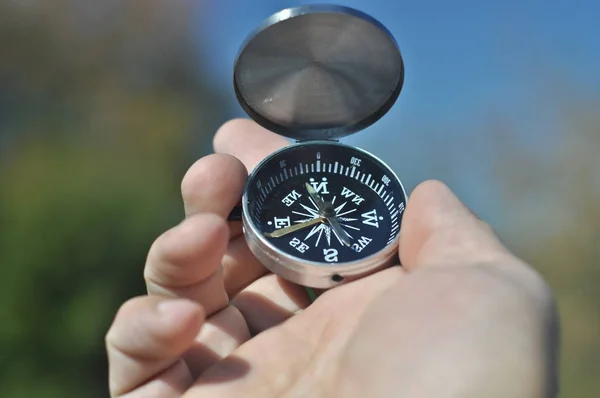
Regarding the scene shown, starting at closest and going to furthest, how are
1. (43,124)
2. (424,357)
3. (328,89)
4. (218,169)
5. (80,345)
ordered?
(424,357)
(218,169)
(328,89)
(80,345)
(43,124)

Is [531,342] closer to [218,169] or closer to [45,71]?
[218,169]

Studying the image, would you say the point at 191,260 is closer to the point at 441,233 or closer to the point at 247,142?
the point at 441,233

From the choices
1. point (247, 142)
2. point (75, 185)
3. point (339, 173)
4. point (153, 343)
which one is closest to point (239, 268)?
point (339, 173)

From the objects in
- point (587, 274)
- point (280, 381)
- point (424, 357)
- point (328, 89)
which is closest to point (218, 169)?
point (328, 89)

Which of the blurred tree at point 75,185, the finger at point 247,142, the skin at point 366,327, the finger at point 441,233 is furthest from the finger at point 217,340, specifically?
the blurred tree at point 75,185

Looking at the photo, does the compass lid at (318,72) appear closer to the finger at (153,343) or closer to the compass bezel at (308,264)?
the compass bezel at (308,264)

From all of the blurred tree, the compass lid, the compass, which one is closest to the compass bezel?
the compass

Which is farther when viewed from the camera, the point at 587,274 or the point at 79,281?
the point at 587,274

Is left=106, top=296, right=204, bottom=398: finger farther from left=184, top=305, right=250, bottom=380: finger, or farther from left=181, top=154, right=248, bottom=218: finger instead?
left=181, top=154, right=248, bottom=218: finger
